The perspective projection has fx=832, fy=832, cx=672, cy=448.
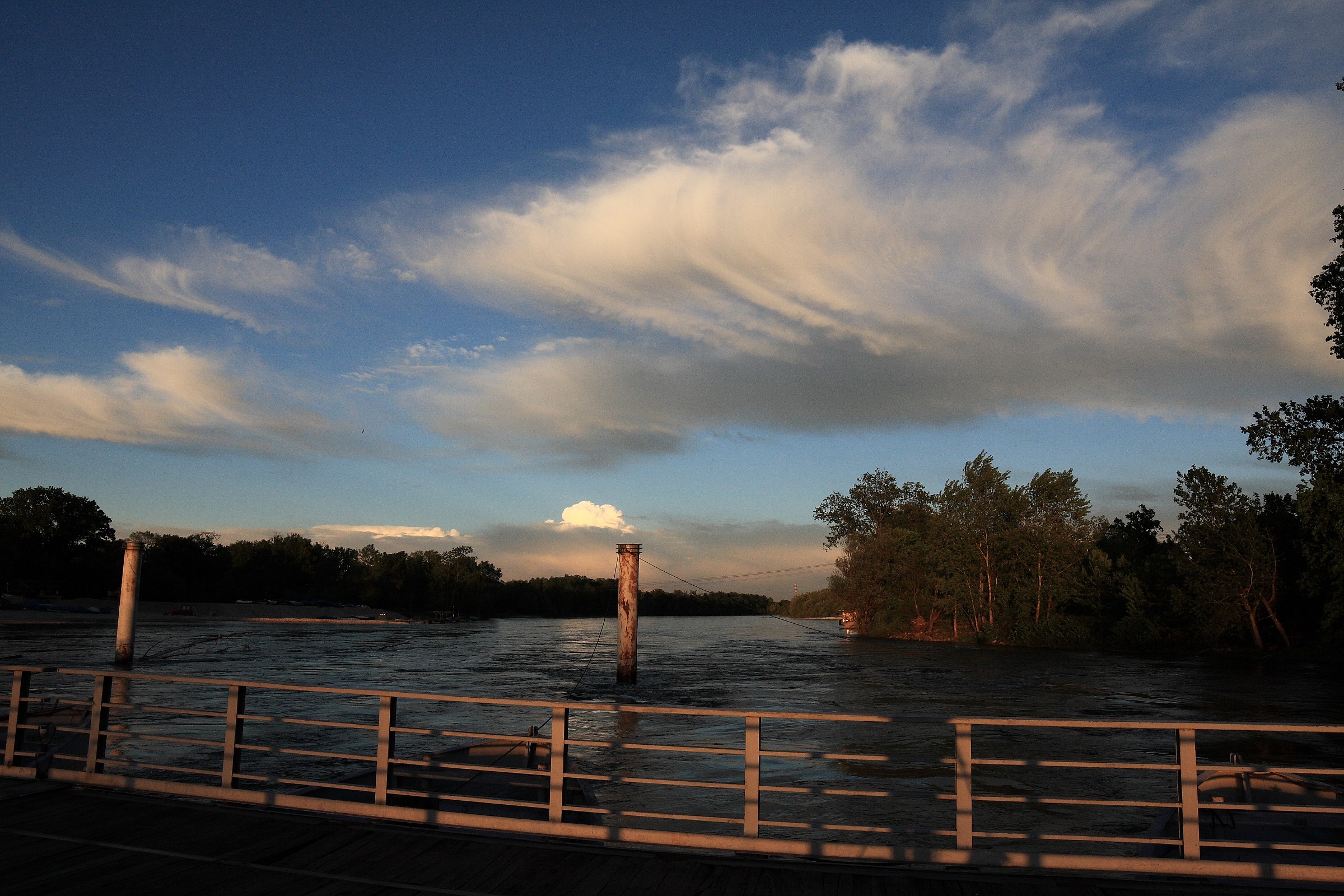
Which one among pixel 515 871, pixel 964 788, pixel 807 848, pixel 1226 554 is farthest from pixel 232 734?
pixel 1226 554

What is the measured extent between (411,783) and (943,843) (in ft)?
23.3

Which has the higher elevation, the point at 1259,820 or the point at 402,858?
the point at 402,858

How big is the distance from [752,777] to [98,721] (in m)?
6.23

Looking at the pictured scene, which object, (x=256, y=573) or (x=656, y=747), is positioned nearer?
(x=656, y=747)

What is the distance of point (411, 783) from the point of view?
1165cm

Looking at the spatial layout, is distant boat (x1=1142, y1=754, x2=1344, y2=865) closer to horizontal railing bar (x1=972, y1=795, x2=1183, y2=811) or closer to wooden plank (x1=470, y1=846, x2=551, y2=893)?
horizontal railing bar (x1=972, y1=795, x2=1183, y2=811)

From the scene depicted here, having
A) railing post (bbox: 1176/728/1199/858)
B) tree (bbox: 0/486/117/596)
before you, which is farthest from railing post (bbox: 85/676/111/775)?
tree (bbox: 0/486/117/596)

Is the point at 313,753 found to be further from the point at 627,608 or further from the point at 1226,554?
the point at 1226,554

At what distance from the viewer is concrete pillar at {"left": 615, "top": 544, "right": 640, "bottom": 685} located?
27344 mm

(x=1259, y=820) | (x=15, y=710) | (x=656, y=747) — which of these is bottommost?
(x=1259, y=820)

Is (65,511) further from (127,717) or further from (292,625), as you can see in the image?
(127,717)

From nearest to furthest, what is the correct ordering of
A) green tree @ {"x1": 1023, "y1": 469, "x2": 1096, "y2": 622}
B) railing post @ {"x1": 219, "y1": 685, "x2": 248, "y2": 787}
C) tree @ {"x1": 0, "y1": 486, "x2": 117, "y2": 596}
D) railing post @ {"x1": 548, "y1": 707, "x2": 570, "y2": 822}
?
railing post @ {"x1": 548, "y1": 707, "x2": 570, "y2": 822}
railing post @ {"x1": 219, "y1": 685, "x2": 248, "y2": 787}
green tree @ {"x1": 1023, "y1": 469, "x2": 1096, "y2": 622}
tree @ {"x1": 0, "y1": 486, "x2": 117, "y2": 596}

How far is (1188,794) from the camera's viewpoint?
18.1ft

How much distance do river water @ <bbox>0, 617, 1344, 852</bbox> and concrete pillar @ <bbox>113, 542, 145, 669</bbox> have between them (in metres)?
1.71
